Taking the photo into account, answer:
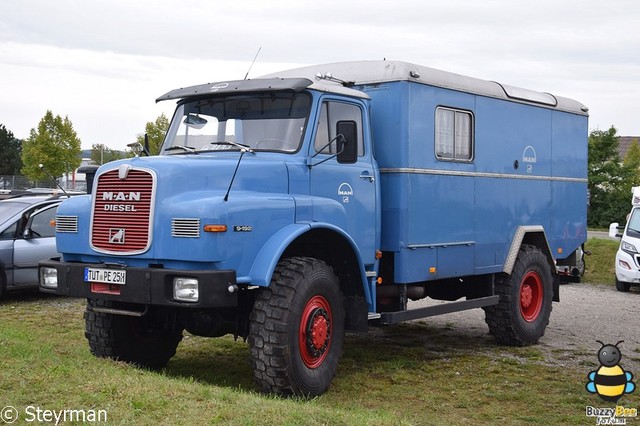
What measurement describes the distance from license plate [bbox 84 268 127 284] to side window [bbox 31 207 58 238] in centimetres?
671

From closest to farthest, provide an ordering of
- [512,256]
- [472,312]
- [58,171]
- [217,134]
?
[217,134], [512,256], [472,312], [58,171]

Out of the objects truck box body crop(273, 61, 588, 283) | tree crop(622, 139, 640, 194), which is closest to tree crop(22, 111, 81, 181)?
tree crop(622, 139, 640, 194)

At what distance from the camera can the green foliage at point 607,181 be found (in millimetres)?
40781

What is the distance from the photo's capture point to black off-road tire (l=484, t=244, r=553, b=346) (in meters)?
10.8

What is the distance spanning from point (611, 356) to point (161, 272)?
178 inches

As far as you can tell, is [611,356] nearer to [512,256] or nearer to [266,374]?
[512,256]

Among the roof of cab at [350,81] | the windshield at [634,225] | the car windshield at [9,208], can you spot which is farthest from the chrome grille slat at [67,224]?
the windshield at [634,225]

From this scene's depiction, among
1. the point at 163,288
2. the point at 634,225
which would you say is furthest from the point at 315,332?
the point at 634,225

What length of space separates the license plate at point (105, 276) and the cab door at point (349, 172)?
6.27 ft

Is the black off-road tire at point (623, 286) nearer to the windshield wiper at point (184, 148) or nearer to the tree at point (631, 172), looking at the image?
the windshield wiper at point (184, 148)

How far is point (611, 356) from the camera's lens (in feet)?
27.7

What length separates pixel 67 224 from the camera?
7.72 metres

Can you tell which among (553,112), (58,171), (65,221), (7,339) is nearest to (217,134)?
(65,221)

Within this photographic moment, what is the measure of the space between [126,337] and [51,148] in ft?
177
